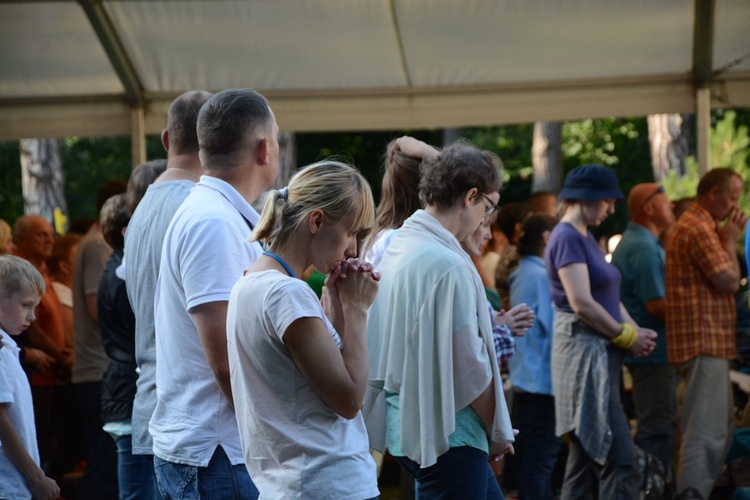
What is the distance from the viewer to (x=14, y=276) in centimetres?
382

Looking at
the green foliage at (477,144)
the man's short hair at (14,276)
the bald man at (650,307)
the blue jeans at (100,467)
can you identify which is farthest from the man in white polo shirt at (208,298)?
the green foliage at (477,144)

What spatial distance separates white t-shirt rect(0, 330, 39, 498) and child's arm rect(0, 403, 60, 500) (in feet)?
0.08

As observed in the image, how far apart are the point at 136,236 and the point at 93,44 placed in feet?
15.0

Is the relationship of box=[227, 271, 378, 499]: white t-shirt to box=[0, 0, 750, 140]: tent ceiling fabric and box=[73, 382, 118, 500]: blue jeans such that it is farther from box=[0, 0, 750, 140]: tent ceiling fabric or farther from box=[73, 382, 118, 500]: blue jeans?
box=[0, 0, 750, 140]: tent ceiling fabric

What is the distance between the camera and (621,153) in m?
25.8

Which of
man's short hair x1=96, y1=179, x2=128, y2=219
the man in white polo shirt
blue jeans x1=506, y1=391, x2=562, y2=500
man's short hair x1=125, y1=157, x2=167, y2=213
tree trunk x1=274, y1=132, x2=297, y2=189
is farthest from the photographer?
tree trunk x1=274, y1=132, x2=297, y2=189

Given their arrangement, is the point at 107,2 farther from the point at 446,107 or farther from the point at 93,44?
the point at 446,107

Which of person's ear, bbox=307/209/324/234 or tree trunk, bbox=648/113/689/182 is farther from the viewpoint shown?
tree trunk, bbox=648/113/689/182

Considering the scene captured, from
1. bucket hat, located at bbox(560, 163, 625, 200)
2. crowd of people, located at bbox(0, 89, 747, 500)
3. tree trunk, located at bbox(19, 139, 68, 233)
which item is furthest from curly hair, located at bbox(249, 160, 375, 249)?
tree trunk, located at bbox(19, 139, 68, 233)

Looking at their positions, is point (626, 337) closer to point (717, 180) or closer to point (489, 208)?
point (717, 180)

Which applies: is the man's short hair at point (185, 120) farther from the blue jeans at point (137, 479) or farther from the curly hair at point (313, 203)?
the blue jeans at point (137, 479)

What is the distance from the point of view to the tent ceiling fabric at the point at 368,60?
7035 mm

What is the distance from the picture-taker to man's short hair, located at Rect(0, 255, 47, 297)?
3820mm

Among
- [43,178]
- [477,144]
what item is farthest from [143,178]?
[477,144]
